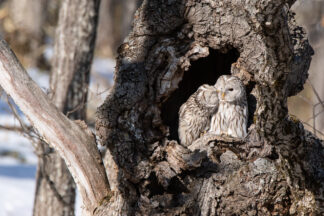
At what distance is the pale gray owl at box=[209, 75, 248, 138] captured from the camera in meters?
4.60

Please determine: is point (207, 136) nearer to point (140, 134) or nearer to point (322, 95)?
point (140, 134)

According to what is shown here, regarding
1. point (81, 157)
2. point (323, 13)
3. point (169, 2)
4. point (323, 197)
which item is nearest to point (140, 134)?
point (81, 157)

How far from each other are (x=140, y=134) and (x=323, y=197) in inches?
57.0

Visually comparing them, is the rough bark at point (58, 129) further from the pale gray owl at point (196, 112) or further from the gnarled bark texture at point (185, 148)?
the pale gray owl at point (196, 112)

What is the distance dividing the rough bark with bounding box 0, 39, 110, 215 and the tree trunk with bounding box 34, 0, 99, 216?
206 centimetres

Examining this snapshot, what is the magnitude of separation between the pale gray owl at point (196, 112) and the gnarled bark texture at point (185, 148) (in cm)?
88

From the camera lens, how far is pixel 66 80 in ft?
19.2

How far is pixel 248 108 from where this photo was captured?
200 inches

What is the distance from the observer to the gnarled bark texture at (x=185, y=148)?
11.8ft

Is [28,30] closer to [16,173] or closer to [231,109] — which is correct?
[16,173]

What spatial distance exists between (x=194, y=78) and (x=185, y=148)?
173 cm

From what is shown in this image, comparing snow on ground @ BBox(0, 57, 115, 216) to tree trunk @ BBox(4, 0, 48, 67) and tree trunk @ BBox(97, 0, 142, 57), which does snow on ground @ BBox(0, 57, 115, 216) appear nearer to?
tree trunk @ BBox(4, 0, 48, 67)

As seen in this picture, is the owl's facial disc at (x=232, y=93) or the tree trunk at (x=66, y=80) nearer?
the owl's facial disc at (x=232, y=93)

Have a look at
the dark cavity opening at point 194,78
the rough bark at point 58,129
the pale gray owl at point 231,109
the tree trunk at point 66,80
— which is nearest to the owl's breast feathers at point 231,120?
the pale gray owl at point 231,109
